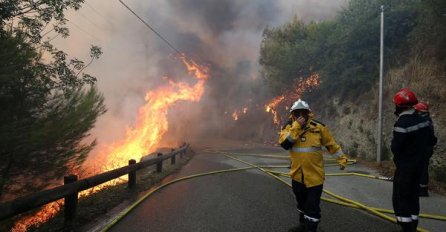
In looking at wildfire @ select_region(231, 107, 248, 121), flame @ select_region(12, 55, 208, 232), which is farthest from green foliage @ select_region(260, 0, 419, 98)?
flame @ select_region(12, 55, 208, 232)

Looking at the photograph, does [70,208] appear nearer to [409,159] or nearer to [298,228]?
[298,228]

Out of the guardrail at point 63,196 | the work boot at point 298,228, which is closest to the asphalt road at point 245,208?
the work boot at point 298,228

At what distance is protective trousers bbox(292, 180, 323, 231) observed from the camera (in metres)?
4.83

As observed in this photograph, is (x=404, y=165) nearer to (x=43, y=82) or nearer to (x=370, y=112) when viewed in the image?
(x=43, y=82)

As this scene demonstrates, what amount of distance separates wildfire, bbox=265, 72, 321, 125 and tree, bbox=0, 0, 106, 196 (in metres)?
17.7

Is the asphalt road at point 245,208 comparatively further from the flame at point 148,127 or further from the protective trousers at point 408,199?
the flame at point 148,127

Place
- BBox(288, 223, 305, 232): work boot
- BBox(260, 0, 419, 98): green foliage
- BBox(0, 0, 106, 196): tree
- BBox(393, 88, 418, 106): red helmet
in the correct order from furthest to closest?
1. BBox(260, 0, 419, 98): green foliage
2. BBox(0, 0, 106, 196): tree
3. BBox(288, 223, 305, 232): work boot
4. BBox(393, 88, 418, 106): red helmet

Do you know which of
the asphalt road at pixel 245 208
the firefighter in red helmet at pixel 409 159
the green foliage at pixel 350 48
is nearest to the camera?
the firefighter in red helmet at pixel 409 159

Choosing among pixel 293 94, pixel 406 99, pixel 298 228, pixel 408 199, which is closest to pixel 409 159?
pixel 408 199

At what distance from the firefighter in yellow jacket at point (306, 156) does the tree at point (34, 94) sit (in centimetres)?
906

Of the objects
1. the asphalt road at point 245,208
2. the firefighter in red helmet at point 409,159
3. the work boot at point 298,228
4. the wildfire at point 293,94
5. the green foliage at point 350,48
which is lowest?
the asphalt road at point 245,208

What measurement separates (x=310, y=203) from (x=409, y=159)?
1.51 meters

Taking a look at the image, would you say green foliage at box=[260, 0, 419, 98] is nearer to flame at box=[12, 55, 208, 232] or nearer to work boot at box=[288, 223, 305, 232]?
flame at box=[12, 55, 208, 232]

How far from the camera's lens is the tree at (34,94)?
36.6 ft
